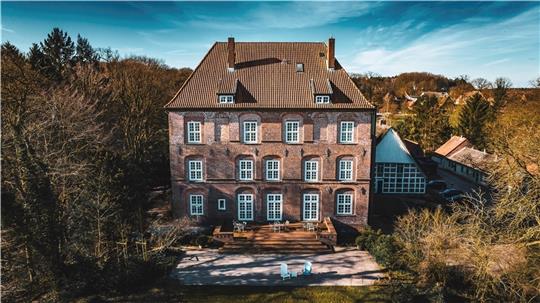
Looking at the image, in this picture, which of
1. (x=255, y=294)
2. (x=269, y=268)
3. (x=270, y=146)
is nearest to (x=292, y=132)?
(x=270, y=146)

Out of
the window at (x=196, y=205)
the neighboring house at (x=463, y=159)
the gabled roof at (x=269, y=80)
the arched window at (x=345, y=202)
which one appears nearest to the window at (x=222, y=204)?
the window at (x=196, y=205)

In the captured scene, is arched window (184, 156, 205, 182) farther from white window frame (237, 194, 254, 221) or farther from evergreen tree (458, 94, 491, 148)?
evergreen tree (458, 94, 491, 148)

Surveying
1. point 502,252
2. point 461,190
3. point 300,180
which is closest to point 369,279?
point 502,252

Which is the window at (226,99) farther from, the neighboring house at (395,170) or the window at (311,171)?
the neighboring house at (395,170)

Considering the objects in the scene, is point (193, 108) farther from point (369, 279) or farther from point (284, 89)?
point (369, 279)

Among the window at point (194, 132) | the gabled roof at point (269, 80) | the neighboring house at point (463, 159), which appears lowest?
the neighboring house at point (463, 159)

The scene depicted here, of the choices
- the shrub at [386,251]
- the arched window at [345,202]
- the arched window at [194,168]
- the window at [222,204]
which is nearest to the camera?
the shrub at [386,251]
